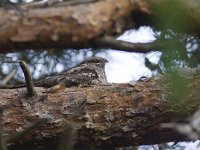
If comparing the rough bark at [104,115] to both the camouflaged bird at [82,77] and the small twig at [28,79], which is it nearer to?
the small twig at [28,79]

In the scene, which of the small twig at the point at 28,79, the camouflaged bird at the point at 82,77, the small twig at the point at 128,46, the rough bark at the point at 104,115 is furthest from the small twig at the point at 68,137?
the camouflaged bird at the point at 82,77

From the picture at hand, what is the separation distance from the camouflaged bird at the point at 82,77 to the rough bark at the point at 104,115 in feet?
0.80

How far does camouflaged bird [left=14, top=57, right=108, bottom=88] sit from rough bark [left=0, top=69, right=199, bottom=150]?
9.6 inches

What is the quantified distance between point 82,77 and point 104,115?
17.5 inches

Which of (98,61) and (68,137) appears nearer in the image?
(68,137)

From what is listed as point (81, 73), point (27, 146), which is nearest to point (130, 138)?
point (27, 146)

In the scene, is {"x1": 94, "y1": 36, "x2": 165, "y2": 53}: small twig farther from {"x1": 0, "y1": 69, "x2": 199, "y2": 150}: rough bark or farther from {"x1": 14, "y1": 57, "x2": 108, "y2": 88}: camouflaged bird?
{"x1": 14, "y1": 57, "x2": 108, "y2": 88}: camouflaged bird

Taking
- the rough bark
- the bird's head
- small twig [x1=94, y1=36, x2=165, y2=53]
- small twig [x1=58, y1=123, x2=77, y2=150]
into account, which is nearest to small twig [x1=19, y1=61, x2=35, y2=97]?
the rough bark

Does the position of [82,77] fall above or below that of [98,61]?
below

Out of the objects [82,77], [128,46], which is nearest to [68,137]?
[128,46]

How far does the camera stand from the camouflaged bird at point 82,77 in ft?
7.94

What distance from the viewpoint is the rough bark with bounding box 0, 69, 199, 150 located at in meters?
2.00

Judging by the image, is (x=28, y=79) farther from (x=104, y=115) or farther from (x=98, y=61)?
(x=98, y=61)

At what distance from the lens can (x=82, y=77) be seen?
246 cm
